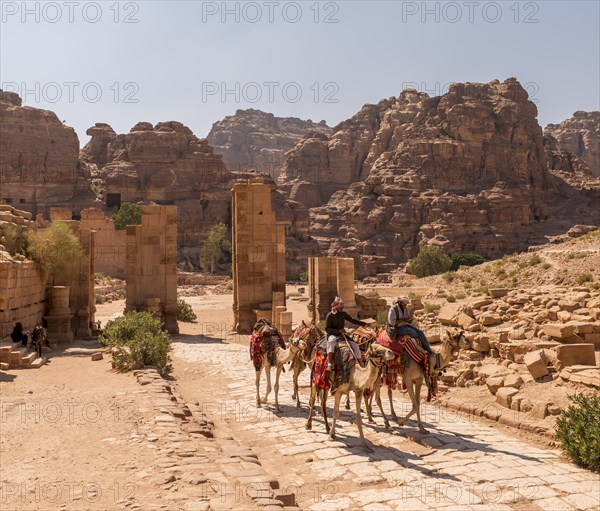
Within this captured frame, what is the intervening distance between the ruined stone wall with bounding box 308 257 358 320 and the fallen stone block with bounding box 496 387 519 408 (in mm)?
12735

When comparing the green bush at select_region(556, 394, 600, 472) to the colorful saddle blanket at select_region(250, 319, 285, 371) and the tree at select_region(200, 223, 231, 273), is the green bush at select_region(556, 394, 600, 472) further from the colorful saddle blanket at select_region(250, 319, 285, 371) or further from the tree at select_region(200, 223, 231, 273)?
the tree at select_region(200, 223, 231, 273)

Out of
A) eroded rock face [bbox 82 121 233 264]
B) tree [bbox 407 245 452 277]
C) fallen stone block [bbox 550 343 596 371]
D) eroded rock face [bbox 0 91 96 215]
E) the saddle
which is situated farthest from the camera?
eroded rock face [bbox 82 121 233 264]

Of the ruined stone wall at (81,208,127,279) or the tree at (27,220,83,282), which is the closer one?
the tree at (27,220,83,282)

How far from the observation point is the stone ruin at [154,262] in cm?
2236

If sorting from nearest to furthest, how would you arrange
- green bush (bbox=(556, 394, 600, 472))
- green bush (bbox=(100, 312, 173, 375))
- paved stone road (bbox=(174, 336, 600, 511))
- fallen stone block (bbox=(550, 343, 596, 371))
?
paved stone road (bbox=(174, 336, 600, 511))
green bush (bbox=(556, 394, 600, 472))
fallen stone block (bbox=(550, 343, 596, 371))
green bush (bbox=(100, 312, 173, 375))

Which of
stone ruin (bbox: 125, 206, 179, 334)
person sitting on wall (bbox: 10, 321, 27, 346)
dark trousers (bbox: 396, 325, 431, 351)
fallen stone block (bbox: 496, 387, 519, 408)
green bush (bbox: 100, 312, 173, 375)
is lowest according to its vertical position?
fallen stone block (bbox: 496, 387, 519, 408)

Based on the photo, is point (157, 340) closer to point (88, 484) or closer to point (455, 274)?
point (88, 484)

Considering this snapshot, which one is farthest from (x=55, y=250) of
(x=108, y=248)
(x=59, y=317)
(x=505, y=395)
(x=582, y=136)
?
(x=582, y=136)

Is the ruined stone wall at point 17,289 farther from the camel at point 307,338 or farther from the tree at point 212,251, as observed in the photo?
the tree at point 212,251

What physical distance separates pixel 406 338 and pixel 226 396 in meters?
4.68

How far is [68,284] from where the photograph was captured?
21.1 metres

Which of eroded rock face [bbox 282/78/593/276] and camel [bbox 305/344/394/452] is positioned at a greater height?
eroded rock face [bbox 282/78/593/276]

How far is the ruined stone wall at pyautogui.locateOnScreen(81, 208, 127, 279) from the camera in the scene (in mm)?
51719

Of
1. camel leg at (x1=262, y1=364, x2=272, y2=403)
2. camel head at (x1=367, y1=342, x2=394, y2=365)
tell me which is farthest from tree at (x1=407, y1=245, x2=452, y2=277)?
camel head at (x1=367, y1=342, x2=394, y2=365)
